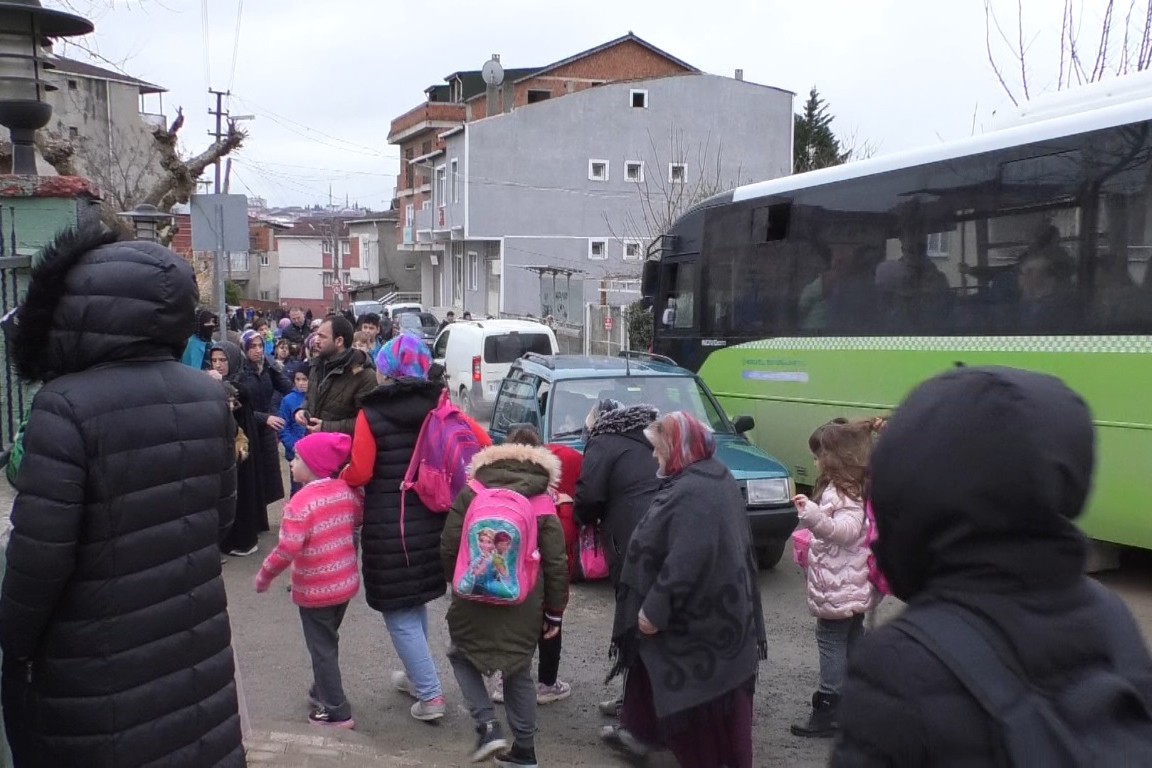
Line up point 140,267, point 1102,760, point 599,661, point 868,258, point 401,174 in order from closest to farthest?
1. point 1102,760
2. point 140,267
3. point 599,661
4. point 868,258
5. point 401,174

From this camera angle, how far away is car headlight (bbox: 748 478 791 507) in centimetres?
832

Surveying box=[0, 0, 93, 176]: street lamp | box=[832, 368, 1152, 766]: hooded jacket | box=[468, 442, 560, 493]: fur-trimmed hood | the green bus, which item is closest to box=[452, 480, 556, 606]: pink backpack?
box=[468, 442, 560, 493]: fur-trimmed hood

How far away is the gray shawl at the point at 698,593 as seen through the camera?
438 cm

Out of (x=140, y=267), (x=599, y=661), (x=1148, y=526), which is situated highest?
(x=140, y=267)

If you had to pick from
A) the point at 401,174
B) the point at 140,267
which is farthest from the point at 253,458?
the point at 401,174

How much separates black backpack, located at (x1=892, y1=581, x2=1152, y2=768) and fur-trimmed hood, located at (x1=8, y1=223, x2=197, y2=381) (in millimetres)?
2213

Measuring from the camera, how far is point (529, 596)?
16.3ft

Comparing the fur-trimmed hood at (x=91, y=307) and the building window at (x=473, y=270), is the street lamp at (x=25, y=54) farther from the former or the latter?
the building window at (x=473, y=270)

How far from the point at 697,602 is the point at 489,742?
4.61 ft

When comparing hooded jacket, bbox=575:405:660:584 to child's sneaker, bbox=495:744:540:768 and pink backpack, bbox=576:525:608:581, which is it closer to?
pink backpack, bbox=576:525:608:581

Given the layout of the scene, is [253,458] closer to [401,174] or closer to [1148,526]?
[1148,526]

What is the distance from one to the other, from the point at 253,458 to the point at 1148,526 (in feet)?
23.2

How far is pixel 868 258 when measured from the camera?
10422 mm

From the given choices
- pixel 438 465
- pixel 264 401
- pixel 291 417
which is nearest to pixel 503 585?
pixel 438 465
